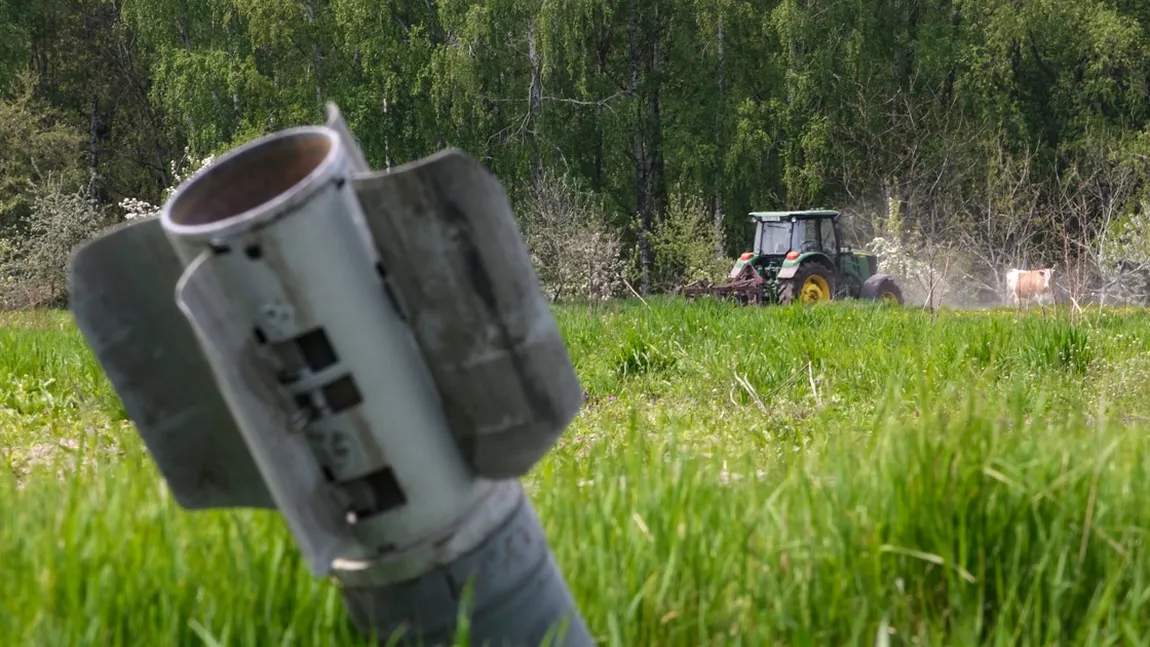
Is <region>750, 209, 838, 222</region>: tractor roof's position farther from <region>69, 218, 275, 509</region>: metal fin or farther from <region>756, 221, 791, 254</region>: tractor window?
<region>69, 218, 275, 509</region>: metal fin

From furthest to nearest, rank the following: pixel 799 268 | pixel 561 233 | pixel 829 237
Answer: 1. pixel 561 233
2. pixel 829 237
3. pixel 799 268

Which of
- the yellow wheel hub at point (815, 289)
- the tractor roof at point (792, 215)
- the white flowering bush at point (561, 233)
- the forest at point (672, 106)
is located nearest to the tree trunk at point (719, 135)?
the forest at point (672, 106)

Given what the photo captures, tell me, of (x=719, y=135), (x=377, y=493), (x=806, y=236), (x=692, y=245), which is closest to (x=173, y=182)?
(x=719, y=135)

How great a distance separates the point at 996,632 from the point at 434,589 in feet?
2.48

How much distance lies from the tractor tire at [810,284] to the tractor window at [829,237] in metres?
1.93

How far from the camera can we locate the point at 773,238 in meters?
23.0

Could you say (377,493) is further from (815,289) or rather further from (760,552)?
(815,289)

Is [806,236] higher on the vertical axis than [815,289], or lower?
higher

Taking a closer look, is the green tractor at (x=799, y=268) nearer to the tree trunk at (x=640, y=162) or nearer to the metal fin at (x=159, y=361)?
the tree trunk at (x=640, y=162)

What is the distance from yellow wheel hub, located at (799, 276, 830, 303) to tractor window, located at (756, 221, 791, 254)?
1962 millimetres

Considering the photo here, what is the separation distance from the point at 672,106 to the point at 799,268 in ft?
46.2

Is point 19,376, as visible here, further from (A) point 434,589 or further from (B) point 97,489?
(A) point 434,589

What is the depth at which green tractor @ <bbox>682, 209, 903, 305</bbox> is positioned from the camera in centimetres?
2019

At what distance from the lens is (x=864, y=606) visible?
55.2 inches
